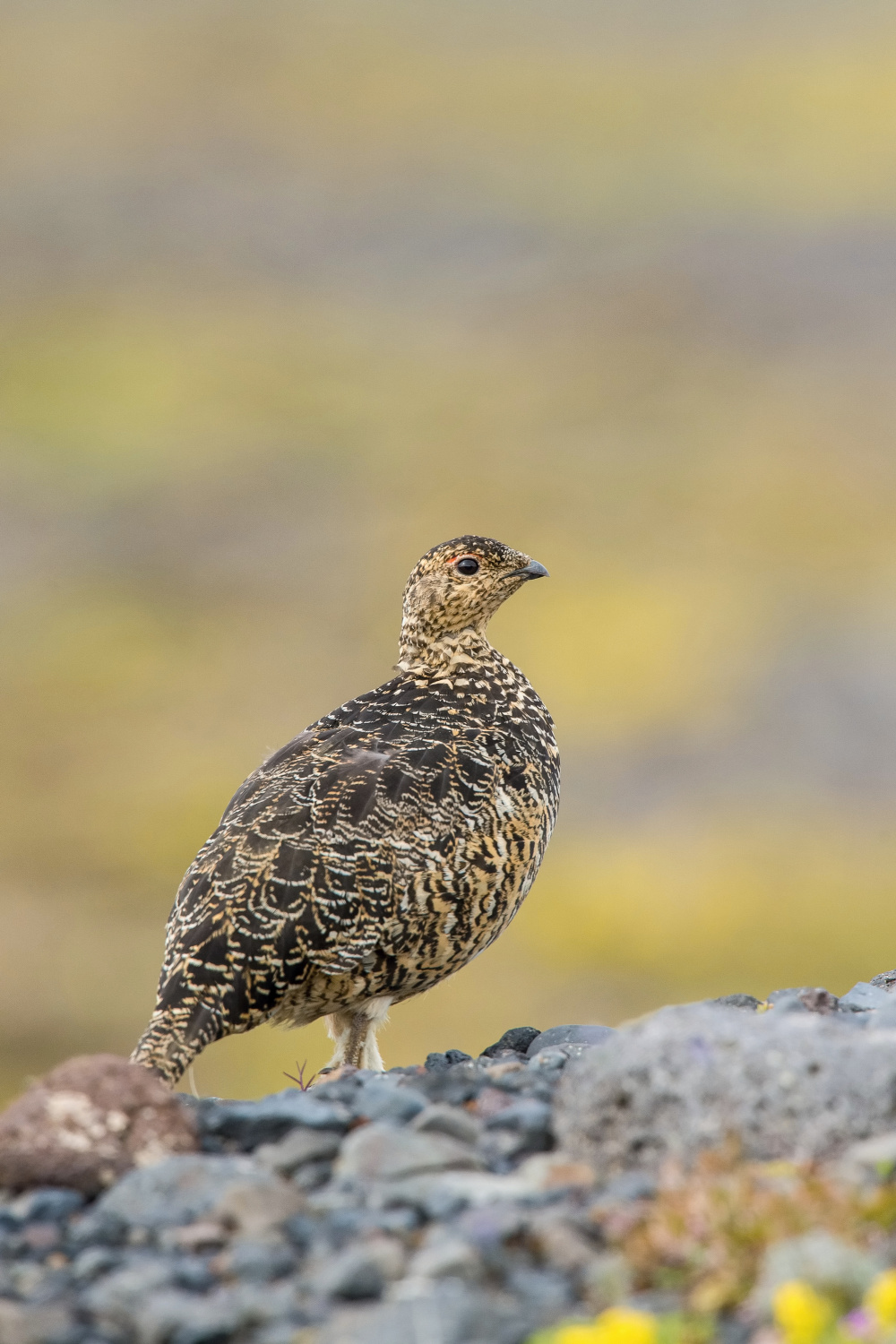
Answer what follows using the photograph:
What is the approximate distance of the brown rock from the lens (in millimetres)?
4457

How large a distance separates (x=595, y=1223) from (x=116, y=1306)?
115cm

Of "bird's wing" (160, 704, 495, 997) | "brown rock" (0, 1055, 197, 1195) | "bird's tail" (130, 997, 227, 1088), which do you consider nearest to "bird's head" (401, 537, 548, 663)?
"bird's wing" (160, 704, 495, 997)

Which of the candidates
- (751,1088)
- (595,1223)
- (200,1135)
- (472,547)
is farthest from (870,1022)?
(472,547)

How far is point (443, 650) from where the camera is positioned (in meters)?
8.44

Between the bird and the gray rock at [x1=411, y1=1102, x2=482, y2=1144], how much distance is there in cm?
189

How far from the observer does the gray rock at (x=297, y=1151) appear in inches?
175

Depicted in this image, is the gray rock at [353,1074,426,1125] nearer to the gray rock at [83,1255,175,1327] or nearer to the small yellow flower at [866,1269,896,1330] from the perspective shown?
the gray rock at [83,1255,175,1327]

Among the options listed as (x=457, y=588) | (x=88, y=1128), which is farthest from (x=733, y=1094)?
(x=457, y=588)

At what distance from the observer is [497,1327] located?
3.28 metres

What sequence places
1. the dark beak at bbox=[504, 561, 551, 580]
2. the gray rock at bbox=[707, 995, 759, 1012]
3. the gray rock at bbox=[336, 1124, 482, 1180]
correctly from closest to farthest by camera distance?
the gray rock at bbox=[336, 1124, 482, 1180]
the gray rock at bbox=[707, 995, 759, 1012]
the dark beak at bbox=[504, 561, 551, 580]

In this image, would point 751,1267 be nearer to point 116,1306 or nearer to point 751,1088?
point 751,1088

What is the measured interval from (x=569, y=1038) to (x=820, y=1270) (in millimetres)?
3458

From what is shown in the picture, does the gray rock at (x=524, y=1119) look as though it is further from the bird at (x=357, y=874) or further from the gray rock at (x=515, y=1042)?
the gray rock at (x=515, y=1042)

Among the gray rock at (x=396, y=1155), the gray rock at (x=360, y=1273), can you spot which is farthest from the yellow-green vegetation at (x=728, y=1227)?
the gray rock at (x=396, y=1155)
